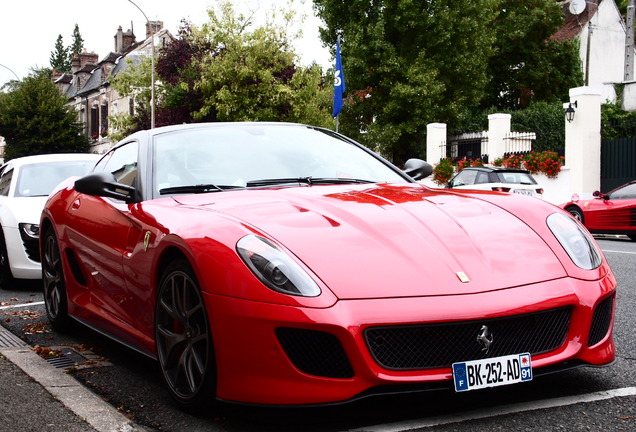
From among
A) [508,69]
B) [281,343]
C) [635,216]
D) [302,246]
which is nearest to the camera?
[281,343]

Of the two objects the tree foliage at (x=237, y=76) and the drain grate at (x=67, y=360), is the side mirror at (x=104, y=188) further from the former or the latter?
the tree foliage at (x=237, y=76)

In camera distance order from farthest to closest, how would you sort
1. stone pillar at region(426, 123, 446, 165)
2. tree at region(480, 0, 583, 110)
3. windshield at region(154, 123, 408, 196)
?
tree at region(480, 0, 583, 110)
stone pillar at region(426, 123, 446, 165)
windshield at region(154, 123, 408, 196)

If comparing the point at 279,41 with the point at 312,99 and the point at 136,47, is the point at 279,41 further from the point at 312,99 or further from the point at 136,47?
the point at 136,47

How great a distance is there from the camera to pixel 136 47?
5703 cm

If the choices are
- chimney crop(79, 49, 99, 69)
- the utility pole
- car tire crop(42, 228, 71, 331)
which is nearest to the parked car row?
car tire crop(42, 228, 71, 331)

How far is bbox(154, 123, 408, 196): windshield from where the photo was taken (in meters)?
4.45

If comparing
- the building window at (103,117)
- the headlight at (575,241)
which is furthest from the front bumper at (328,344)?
the building window at (103,117)

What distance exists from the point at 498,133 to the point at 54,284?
2417cm

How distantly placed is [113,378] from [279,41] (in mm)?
35009

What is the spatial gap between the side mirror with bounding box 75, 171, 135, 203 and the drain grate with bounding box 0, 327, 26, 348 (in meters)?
1.45

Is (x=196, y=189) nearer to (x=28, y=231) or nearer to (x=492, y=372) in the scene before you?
(x=492, y=372)

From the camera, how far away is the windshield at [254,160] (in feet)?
14.6

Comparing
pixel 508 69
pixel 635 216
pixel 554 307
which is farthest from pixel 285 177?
pixel 508 69

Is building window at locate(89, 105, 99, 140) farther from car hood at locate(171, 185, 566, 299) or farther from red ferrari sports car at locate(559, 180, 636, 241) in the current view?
car hood at locate(171, 185, 566, 299)
